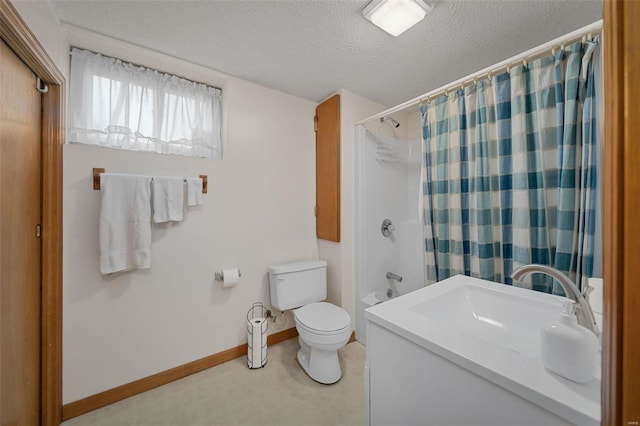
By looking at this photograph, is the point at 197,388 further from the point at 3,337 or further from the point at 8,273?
the point at 8,273

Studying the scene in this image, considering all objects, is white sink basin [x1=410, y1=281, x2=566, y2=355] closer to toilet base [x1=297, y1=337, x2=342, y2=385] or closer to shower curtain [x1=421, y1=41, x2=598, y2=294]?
shower curtain [x1=421, y1=41, x2=598, y2=294]

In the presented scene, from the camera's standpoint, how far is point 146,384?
64.1 inches

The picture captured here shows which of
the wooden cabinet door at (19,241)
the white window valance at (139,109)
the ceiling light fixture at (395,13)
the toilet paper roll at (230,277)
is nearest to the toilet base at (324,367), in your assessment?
the toilet paper roll at (230,277)

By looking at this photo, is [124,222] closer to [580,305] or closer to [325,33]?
[325,33]

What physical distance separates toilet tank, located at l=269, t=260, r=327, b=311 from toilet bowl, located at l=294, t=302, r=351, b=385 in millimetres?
196

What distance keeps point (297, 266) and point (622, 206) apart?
1.93m

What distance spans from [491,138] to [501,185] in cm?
29

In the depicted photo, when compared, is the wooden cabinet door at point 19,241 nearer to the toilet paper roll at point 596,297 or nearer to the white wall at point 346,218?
the white wall at point 346,218

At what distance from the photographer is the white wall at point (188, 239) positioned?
1435mm

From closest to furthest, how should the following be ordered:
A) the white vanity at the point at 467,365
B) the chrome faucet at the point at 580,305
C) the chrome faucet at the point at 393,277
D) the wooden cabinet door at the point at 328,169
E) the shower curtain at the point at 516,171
Result: 1. the white vanity at the point at 467,365
2. the chrome faucet at the point at 580,305
3. the shower curtain at the point at 516,171
4. the wooden cabinet door at the point at 328,169
5. the chrome faucet at the point at 393,277

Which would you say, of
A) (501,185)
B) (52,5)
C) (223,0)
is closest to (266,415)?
(501,185)

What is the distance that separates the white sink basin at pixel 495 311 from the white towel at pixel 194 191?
5.08 feet

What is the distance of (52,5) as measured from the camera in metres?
1.24

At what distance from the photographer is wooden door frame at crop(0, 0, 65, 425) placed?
1294 mm
